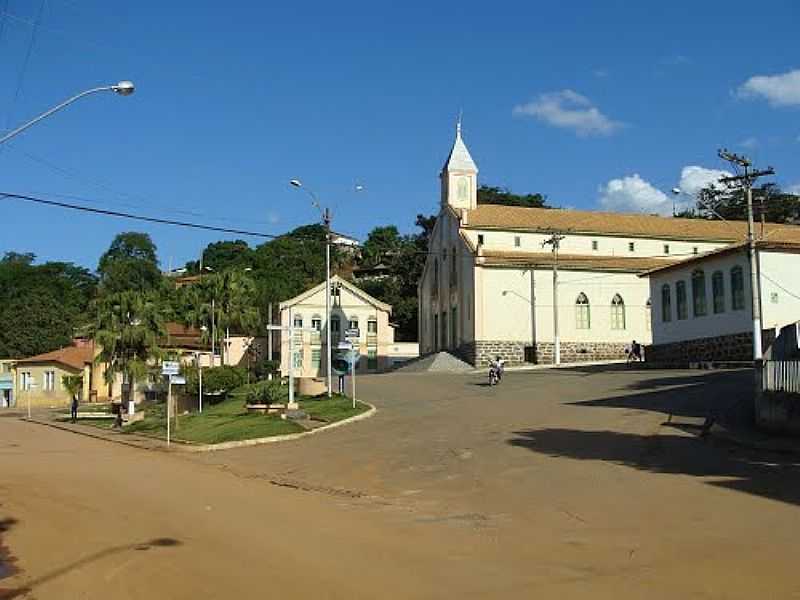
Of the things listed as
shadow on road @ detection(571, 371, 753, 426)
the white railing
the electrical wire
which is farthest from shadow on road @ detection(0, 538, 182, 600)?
the electrical wire

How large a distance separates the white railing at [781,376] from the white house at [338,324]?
191 ft

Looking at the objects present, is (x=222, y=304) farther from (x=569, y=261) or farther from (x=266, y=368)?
(x=569, y=261)

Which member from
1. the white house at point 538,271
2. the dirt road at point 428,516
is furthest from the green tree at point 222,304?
the dirt road at point 428,516

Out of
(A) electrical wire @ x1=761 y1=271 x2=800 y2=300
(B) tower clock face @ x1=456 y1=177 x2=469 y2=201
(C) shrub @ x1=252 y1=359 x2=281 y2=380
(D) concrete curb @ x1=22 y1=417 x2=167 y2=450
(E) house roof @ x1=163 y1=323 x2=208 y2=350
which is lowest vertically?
(D) concrete curb @ x1=22 y1=417 x2=167 y2=450

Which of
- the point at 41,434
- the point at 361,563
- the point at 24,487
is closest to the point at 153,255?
the point at 41,434

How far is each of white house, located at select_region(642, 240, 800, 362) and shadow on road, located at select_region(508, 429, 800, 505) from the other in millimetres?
24860

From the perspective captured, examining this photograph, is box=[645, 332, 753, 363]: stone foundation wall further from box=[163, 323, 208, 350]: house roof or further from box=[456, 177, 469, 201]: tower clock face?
box=[163, 323, 208, 350]: house roof

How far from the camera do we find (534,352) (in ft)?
211

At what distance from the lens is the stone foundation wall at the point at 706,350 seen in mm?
46781

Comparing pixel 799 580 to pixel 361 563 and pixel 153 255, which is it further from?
pixel 153 255

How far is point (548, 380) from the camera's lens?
42844mm

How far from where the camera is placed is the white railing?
2186 centimetres

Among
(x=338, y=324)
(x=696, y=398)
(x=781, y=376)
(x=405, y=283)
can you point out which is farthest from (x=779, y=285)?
(x=405, y=283)

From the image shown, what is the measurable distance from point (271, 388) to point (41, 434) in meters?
11.8
